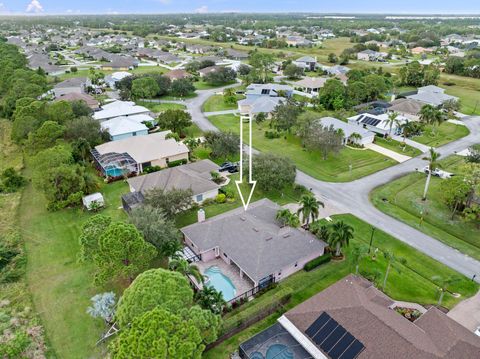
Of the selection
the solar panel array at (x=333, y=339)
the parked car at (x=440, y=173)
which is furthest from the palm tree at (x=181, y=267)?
the parked car at (x=440, y=173)

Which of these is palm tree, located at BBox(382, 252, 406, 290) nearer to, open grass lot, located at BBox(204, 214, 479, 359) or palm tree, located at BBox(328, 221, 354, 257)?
open grass lot, located at BBox(204, 214, 479, 359)

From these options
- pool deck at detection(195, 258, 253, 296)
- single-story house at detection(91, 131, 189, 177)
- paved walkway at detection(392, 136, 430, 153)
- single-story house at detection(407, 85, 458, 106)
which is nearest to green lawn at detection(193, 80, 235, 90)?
single-story house at detection(91, 131, 189, 177)

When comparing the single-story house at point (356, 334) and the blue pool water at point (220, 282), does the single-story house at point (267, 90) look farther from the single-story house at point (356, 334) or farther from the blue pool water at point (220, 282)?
the single-story house at point (356, 334)

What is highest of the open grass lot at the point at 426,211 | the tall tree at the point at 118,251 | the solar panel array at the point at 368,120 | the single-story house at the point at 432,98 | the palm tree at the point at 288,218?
the tall tree at the point at 118,251

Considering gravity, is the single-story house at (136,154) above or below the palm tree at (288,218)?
below

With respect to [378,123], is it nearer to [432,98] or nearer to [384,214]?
[432,98]

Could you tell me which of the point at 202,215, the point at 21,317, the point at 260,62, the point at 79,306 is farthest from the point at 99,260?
the point at 260,62

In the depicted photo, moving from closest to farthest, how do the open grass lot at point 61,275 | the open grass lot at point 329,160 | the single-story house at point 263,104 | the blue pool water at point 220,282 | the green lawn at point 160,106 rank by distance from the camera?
the open grass lot at point 61,275 → the blue pool water at point 220,282 → the open grass lot at point 329,160 → the single-story house at point 263,104 → the green lawn at point 160,106
